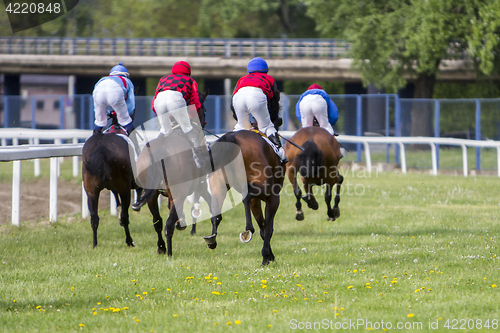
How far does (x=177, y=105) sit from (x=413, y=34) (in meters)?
18.0

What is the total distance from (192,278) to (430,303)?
7.79 ft

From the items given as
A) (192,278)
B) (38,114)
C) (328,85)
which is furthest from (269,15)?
(192,278)

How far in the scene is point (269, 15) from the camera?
4738 cm

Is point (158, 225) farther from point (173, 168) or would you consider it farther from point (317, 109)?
point (317, 109)

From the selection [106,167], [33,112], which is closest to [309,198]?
[106,167]

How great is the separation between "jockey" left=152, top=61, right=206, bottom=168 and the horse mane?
1.04 metres

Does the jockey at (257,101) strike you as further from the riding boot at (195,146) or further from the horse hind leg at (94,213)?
the horse hind leg at (94,213)

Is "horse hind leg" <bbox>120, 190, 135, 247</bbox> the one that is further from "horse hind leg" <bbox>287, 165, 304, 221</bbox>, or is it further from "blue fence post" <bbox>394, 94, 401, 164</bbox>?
"blue fence post" <bbox>394, 94, 401, 164</bbox>

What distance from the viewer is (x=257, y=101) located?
26.0 feet

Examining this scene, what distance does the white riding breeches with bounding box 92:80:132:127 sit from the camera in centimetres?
905

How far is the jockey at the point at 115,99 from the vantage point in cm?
906

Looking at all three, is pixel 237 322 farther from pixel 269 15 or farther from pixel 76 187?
pixel 269 15

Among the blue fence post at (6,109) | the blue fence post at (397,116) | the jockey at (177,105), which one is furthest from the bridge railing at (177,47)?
the jockey at (177,105)

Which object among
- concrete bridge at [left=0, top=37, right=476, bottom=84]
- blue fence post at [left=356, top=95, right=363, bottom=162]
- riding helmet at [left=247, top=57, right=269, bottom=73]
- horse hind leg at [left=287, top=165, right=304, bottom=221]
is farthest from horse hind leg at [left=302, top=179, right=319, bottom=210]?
concrete bridge at [left=0, top=37, right=476, bottom=84]
